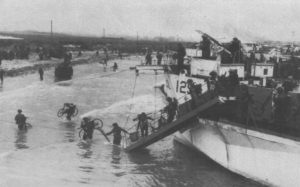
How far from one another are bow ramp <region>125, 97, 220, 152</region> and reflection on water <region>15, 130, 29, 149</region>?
14.8 feet

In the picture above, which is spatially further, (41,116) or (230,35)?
(41,116)

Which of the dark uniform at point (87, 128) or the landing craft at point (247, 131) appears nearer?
the landing craft at point (247, 131)

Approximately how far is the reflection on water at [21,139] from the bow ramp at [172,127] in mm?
4514

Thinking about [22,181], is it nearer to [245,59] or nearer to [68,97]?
[245,59]

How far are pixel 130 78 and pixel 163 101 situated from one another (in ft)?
44.7

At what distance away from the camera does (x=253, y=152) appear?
1499 centimetres

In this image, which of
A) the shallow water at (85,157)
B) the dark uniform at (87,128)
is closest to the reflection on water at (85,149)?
the shallow water at (85,157)

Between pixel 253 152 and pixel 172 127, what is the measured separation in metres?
3.37

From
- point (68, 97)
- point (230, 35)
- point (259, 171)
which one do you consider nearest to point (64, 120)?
point (68, 97)

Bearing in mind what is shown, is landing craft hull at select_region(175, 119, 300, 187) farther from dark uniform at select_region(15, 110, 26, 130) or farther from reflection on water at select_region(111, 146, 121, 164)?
dark uniform at select_region(15, 110, 26, 130)

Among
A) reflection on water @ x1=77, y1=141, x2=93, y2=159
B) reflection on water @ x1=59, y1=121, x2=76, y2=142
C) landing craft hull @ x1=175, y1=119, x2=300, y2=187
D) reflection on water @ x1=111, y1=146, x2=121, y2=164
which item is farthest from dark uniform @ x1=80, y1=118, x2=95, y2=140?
landing craft hull @ x1=175, y1=119, x2=300, y2=187

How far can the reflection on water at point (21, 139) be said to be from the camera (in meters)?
18.8

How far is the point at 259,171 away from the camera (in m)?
14.8

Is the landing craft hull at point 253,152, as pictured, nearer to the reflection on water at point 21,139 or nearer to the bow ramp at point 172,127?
the bow ramp at point 172,127
